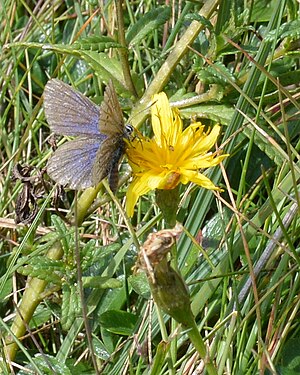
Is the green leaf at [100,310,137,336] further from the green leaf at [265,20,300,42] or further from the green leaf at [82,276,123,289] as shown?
the green leaf at [265,20,300,42]

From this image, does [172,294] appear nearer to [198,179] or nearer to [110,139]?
[198,179]

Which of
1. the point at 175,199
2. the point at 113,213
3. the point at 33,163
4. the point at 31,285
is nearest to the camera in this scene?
the point at 175,199

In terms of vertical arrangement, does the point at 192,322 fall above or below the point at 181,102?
below

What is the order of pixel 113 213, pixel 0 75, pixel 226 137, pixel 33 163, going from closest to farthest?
pixel 226 137, pixel 113 213, pixel 33 163, pixel 0 75

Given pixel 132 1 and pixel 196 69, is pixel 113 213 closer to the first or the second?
pixel 196 69

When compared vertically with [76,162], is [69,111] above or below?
above

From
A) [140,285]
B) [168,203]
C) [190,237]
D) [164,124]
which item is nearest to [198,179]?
[168,203]

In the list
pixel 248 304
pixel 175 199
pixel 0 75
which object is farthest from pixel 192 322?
pixel 0 75
